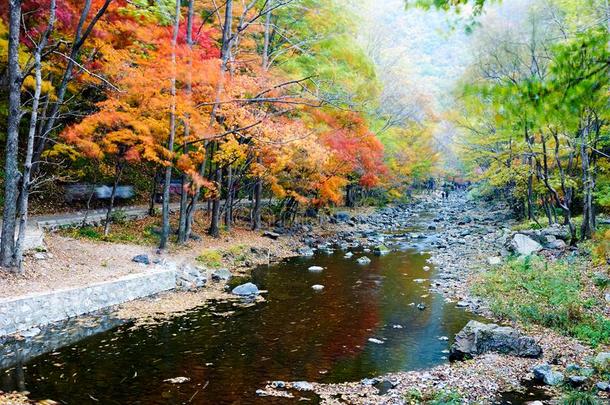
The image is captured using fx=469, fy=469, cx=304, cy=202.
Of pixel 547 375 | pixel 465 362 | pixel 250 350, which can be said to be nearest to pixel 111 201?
pixel 250 350

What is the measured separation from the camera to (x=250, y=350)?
32.3ft

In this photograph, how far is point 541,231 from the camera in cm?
2088

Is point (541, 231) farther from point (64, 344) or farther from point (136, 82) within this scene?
point (64, 344)

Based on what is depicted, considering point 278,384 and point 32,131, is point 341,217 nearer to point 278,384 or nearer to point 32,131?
point 32,131

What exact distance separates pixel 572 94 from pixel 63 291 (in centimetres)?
1145

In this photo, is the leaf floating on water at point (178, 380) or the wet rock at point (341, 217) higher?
the wet rock at point (341, 217)

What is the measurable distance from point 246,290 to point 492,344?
7665 mm

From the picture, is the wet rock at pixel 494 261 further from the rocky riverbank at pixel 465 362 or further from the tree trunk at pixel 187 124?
the tree trunk at pixel 187 124

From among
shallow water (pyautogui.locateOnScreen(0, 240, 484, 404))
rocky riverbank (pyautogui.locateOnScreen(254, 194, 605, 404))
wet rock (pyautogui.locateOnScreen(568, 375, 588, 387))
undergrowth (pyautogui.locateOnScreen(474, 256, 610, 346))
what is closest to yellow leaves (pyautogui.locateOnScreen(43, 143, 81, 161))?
shallow water (pyautogui.locateOnScreen(0, 240, 484, 404))

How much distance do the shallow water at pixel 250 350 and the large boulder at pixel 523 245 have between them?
6313 millimetres

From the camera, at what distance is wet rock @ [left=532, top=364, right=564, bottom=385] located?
7.91 metres

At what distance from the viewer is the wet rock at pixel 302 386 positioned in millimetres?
7930

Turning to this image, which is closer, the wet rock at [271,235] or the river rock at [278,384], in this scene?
the river rock at [278,384]

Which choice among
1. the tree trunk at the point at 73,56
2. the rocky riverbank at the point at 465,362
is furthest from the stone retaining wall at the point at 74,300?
the rocky riverbank at the point at 465,362
